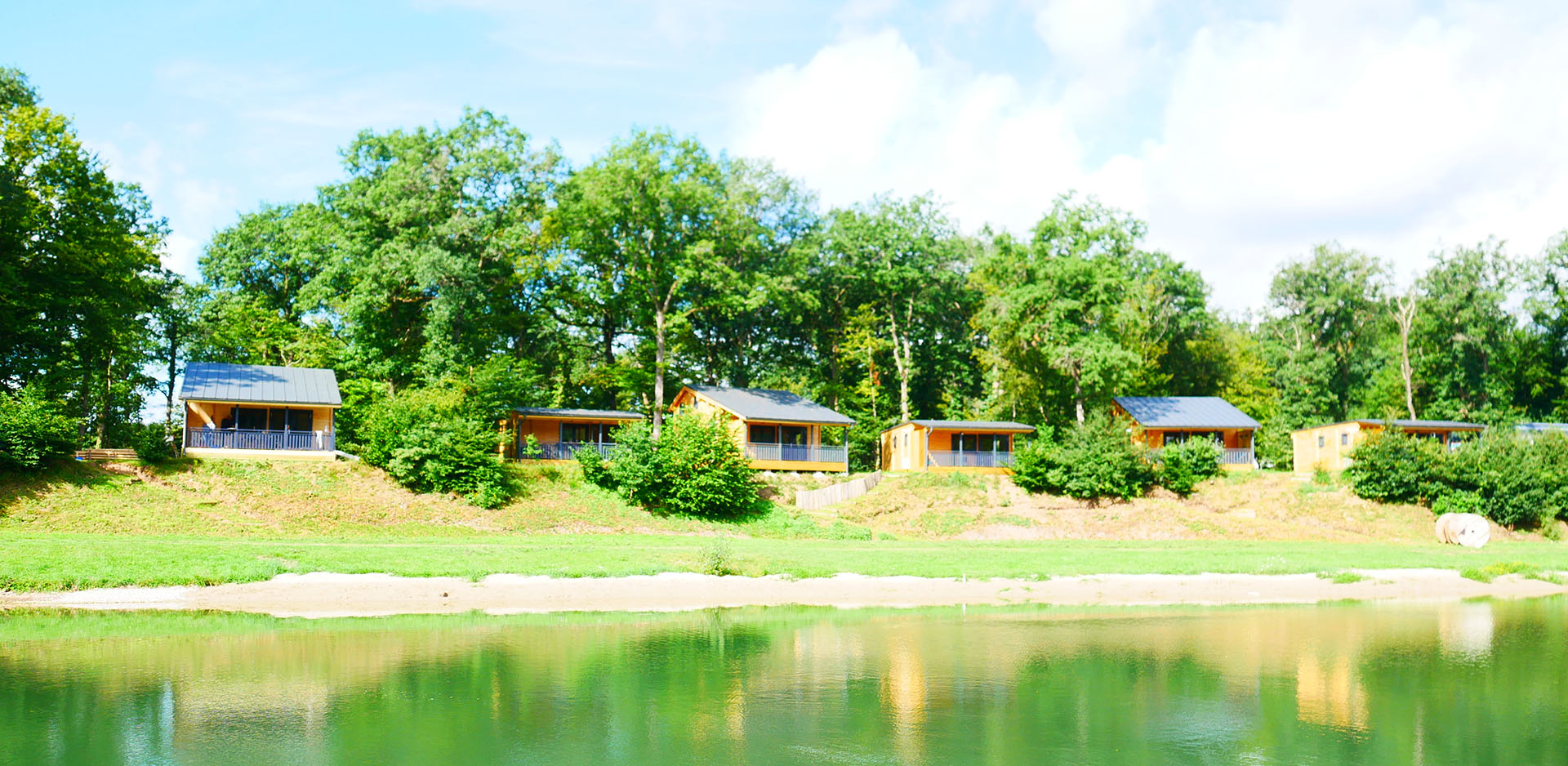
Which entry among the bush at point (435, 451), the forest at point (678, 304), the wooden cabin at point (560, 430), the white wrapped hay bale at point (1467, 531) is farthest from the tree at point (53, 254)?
the white wrapped hay bale at point (1467, 531)

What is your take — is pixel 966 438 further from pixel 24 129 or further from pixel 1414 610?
pixel 24 129

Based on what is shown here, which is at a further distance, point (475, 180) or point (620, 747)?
point (475, 180)

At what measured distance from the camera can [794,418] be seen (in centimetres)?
5259

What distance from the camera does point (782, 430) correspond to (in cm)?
5362

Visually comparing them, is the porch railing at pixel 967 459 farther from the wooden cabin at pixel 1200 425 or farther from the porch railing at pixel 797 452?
the wooden cabin at pixel 1200 425

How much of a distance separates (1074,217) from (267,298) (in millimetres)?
45332

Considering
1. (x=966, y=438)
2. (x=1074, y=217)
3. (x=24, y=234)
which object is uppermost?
(x=1074, y=217)

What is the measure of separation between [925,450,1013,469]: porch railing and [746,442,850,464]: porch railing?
4.57 meters

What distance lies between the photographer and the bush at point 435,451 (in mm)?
40406

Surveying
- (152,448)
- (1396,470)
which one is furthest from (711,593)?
(1396,470)

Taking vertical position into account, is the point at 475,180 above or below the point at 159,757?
above

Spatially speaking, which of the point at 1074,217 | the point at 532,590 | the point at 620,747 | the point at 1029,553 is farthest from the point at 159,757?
the point at 1074,217

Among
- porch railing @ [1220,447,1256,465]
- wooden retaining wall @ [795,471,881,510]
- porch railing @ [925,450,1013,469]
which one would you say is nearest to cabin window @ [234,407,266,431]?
wooden retaining wall @ [795,471,881,510]

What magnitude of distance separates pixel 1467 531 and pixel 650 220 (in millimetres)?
36853
